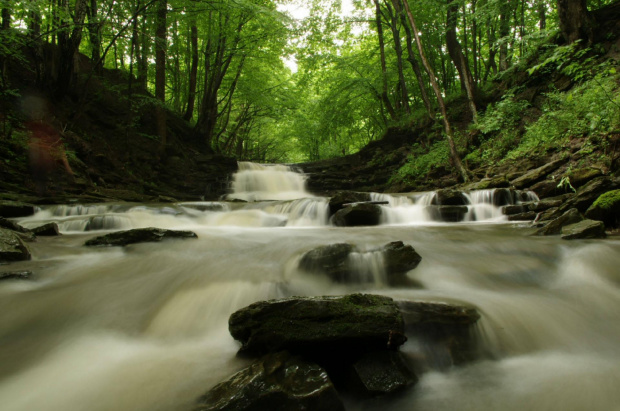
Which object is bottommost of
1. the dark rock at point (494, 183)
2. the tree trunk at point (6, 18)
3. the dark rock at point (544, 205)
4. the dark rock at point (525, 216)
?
the dark rock at point (525, 216)

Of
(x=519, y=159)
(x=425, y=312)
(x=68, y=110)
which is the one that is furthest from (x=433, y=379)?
(x=68, y=110)

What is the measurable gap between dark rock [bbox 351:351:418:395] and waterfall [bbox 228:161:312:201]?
12.4 meters

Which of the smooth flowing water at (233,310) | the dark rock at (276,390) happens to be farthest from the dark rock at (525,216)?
the dark rock at (276,390)

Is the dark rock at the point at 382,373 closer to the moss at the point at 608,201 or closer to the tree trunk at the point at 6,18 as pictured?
the moss at the point at 608,201

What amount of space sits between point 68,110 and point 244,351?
487 inches

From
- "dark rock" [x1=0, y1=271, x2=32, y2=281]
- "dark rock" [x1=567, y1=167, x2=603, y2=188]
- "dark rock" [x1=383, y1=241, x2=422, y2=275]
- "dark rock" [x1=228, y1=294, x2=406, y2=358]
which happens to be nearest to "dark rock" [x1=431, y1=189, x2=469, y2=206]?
"dark rock" [x1=567, y1=167, x2=603, y2=188]

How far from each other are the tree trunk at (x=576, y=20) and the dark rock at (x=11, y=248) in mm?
14296

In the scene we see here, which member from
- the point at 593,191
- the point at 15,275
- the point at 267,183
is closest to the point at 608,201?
the point at 593,191

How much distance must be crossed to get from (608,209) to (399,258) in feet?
12.1

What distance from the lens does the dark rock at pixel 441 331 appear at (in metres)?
2.40

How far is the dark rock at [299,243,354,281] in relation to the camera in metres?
3.68

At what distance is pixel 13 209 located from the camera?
6.69 meters

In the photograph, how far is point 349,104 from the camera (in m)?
17.7

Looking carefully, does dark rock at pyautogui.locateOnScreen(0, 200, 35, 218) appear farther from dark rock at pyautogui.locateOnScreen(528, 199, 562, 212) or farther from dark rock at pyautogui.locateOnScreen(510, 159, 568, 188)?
dark rock at pyautogui.locateOnScreen(510, 159, 568, 188)
